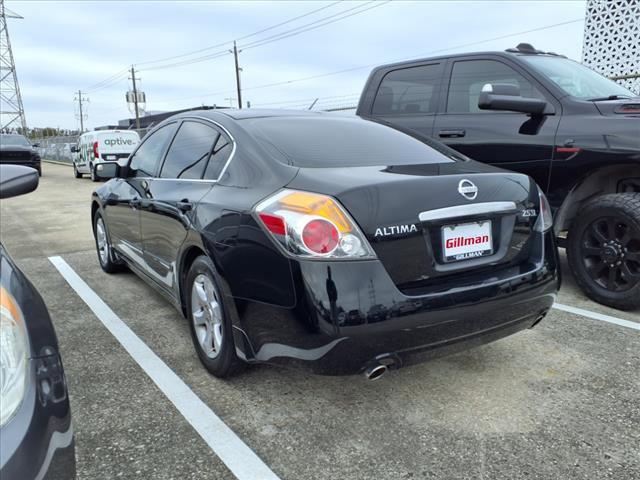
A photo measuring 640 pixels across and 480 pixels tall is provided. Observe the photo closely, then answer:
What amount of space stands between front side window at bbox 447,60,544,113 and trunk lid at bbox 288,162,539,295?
7.41 feet

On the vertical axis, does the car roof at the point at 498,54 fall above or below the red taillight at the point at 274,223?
above

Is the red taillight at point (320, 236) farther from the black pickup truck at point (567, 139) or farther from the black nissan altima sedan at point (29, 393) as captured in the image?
the black pickup truck at point (567, 139)

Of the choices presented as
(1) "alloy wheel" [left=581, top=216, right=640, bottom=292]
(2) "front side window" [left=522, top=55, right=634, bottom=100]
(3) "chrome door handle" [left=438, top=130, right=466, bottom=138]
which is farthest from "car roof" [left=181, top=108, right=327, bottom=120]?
(1) "alloy wheel" [left=581, top=216, right=640, bottom=292]

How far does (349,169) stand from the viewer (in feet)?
8.13

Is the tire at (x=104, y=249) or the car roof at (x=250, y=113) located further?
the tire at (x=104, y=249)

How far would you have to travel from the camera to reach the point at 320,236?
2.11m

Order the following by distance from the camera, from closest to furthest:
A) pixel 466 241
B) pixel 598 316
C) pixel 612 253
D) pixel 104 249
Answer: pixel 466 241 < pixel 598 316 < pixel 612 253 < pixel 104 249

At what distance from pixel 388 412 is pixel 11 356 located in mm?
1730

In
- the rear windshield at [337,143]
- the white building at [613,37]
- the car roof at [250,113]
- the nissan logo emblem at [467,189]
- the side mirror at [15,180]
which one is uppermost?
the white building at [613,37]

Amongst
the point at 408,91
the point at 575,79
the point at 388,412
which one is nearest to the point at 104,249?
the point at 408,91

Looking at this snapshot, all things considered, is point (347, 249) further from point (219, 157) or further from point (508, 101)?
point (508, 101)

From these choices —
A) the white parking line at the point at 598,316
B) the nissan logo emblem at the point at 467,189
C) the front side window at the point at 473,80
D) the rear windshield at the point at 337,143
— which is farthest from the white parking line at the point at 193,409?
the front side window at the point at 473,80

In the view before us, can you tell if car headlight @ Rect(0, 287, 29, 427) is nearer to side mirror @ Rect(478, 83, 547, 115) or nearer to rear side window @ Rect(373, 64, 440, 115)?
side mirror @ Rect(478, 83, 547, 115)

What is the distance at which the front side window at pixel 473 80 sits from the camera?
4438mm
